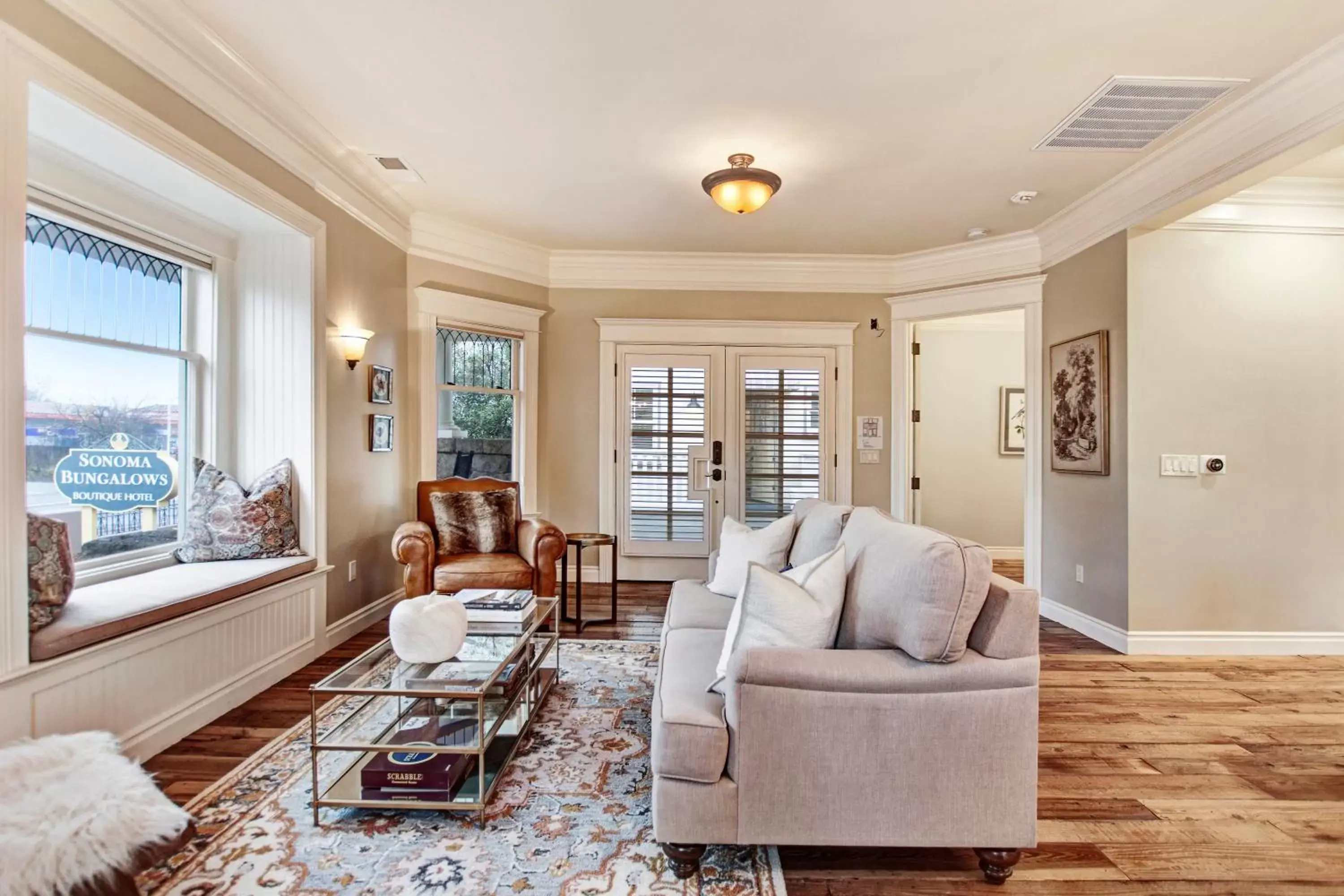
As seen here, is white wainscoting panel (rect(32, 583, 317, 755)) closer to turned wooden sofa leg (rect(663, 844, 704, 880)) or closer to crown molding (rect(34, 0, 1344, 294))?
turned wooden sofa leg (rect(663, 844, 704, 880))

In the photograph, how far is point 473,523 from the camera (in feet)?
13.6

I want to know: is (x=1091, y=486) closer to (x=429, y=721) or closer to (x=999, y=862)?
(x=999, y=862)

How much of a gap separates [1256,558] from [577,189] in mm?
4483

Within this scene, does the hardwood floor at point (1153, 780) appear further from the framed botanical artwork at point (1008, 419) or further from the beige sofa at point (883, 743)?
the framed botanical artwork at point (1008, 419)

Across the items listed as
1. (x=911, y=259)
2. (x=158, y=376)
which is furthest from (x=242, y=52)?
(x=911, y=259)

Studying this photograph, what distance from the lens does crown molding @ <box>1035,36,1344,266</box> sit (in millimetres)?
2555

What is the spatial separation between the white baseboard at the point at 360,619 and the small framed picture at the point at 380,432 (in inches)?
36.9

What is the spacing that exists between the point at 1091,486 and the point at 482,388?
4.24 m

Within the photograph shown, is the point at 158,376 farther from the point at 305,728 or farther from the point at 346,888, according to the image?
the point at 346,888

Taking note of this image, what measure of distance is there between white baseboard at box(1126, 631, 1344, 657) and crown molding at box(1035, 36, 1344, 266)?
2.35 meters

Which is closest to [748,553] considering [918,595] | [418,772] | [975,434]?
[918,595]

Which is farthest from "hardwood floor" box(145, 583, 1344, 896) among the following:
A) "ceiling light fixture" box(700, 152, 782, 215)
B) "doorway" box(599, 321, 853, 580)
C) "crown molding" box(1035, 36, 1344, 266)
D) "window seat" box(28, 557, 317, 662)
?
"ceiling light fixture" box(700, 152, 782, 215)

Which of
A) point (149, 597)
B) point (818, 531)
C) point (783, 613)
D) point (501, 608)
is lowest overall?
point (501, 608)

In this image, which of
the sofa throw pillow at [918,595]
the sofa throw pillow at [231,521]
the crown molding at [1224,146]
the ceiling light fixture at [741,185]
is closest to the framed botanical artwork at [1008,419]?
the crown molding at [1224,146]
